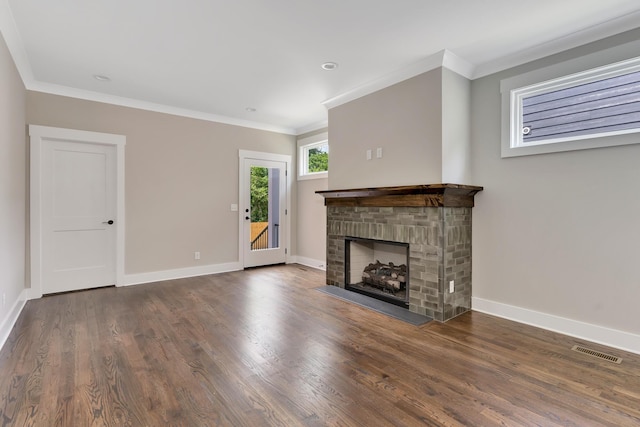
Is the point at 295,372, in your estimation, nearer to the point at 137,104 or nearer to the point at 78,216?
the point at 78,216

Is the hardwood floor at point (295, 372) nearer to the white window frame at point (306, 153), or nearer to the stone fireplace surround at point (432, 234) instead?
the stone fireplace surround at point (432, 234)

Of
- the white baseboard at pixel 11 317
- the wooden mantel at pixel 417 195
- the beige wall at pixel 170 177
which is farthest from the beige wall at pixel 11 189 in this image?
the wooden mantel at pixel 417 195

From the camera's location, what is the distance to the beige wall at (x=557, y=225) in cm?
265

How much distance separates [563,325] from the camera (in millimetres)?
2949

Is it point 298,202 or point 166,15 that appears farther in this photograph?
point 298,202

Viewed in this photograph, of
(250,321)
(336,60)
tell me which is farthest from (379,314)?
(336,60)

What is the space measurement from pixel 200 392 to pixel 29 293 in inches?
136

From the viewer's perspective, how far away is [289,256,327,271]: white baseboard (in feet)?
19.0

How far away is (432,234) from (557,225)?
1104 millimetres

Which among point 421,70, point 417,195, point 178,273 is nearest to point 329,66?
point 421,70

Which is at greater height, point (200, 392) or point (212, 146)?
point (212, 146)

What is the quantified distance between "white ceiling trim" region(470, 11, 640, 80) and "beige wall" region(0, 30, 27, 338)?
4565 millimetres

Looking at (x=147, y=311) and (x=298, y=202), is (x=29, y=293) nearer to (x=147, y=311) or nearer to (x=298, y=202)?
(x=147, y=311)

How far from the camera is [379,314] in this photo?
11.4 feet
